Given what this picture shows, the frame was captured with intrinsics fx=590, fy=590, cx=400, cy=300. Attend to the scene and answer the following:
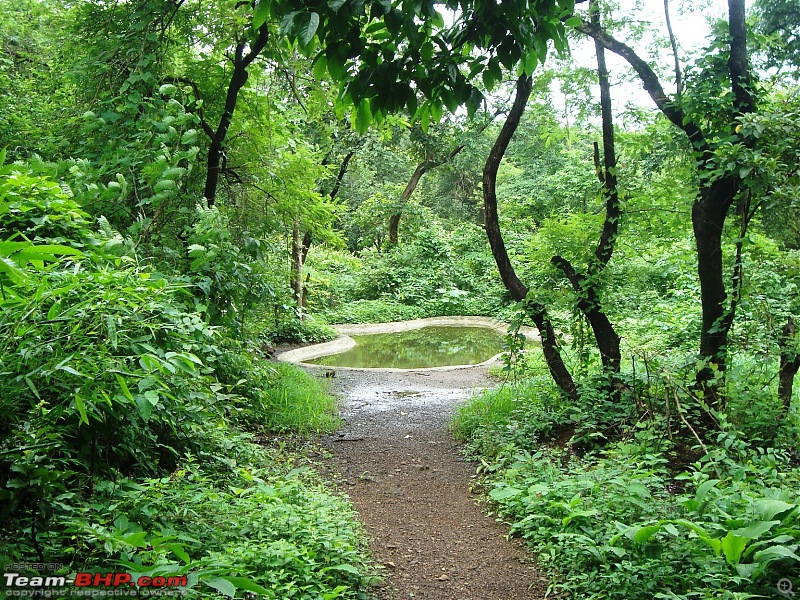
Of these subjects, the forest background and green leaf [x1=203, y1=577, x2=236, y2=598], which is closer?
green leaf [x1=203, y1=577, x2=236, y2=598]

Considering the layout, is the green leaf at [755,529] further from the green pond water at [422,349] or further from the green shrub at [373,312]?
the green shrub at [373,312]

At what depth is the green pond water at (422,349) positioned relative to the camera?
12336mm

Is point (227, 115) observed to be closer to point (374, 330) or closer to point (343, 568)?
point (343, 568)

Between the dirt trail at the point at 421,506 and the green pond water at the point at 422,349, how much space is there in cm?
366

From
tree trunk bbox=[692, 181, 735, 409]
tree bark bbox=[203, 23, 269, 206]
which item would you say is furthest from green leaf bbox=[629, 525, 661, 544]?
tree bark bbox=[203, 23, 269, 206]

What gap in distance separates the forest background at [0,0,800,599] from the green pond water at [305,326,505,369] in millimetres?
4206

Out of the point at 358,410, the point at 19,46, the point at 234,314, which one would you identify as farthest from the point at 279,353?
the point at 19,46

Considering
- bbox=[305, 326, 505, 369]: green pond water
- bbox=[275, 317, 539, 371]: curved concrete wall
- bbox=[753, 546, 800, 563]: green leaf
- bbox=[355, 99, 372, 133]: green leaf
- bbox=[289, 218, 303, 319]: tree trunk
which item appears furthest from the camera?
bbox=[289, 218, 303, 319]: tree trunk

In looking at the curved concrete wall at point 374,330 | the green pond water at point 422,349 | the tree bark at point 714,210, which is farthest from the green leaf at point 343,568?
the curved concrete wall at point 374,330

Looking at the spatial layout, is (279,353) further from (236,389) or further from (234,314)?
(234,314)

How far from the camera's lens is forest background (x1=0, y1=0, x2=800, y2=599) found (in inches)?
91.4

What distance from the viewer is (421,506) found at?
4676 mm

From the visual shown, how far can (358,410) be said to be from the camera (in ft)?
25.1

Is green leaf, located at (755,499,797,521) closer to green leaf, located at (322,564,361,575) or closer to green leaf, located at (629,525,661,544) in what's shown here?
green leaf, located at (629,525,661,544)
